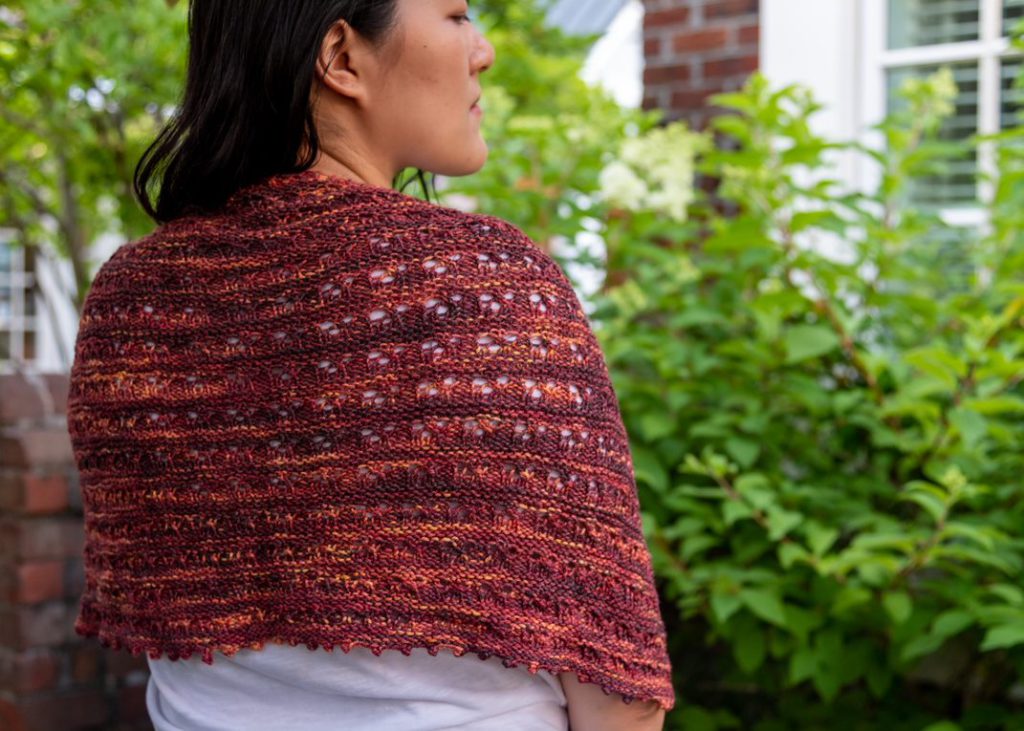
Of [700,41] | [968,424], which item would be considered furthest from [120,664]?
[700,41]

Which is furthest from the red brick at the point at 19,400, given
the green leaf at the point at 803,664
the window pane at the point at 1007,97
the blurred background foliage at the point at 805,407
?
the window pane at the point at 1007,97

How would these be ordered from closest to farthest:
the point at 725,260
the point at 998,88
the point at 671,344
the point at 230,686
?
the point at 230,686, the point at 671,344, the point at 725,260, the point at 998,88

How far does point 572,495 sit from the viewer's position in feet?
3.78

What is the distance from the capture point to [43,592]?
2.55m

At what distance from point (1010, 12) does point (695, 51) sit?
0.94m

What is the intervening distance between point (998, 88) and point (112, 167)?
10.8ft

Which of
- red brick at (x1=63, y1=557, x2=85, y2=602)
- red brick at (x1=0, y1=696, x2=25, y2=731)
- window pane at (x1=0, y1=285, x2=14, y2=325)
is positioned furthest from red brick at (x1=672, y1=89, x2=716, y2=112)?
window pane at (x1=0, y1=285, x2=14, y2=325)

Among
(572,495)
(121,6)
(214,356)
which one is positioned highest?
(121,6)

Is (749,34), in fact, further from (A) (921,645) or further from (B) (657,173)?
(A) (921,645)

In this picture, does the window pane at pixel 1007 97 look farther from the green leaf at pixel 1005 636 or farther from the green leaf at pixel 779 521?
the green leaf at pixel 1005 636

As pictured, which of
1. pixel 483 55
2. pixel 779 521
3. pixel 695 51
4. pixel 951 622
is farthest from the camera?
pixel 695 51

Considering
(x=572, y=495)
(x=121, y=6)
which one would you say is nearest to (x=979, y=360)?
(x=572, y=495)

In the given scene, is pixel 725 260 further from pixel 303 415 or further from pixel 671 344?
pixel 303 415

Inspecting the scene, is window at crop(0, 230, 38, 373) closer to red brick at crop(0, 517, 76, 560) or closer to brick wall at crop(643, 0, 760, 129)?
brick wall at crop(643, 0, 760, 129)
